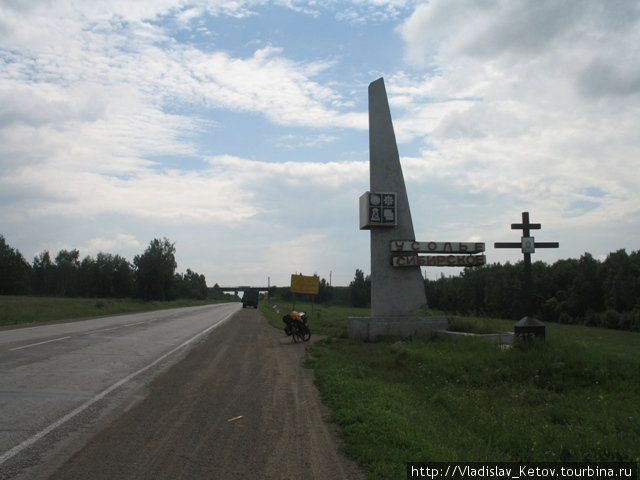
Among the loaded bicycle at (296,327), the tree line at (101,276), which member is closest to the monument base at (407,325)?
the loaded bicycle at (296,327)

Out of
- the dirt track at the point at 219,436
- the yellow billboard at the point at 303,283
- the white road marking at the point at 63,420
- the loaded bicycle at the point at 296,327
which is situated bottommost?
the dirt track at the point at 219,436

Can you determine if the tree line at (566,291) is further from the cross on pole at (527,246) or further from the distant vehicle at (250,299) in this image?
the cross on pole at (527,246)

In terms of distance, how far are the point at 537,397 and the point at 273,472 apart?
6596mm

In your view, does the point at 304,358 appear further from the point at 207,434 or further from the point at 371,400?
the point at 207,434

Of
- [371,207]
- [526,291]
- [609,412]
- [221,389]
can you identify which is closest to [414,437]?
[609,412]

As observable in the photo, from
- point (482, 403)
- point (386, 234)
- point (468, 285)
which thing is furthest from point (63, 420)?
point (468, 285)

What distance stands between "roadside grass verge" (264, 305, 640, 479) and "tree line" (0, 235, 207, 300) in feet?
349

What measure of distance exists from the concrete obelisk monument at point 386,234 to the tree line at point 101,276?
333 feet

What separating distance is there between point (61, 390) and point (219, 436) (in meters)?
4.09

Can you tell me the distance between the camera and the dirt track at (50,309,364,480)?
5.91 m

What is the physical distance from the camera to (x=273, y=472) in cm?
594

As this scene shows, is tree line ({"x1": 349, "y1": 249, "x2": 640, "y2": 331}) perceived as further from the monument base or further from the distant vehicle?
the monument base

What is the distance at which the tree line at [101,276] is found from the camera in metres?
115

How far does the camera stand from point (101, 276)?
124000mm
